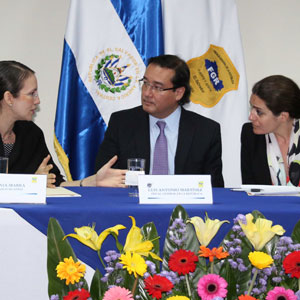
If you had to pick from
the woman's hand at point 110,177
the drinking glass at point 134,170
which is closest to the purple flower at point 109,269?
the drinking glass at point 134,170

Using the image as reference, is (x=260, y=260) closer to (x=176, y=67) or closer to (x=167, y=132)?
(x=167, y=132)

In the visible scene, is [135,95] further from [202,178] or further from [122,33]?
[202,178]

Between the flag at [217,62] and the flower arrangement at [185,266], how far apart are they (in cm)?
272

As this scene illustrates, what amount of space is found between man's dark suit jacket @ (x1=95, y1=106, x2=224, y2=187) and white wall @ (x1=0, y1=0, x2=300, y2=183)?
3.30ft

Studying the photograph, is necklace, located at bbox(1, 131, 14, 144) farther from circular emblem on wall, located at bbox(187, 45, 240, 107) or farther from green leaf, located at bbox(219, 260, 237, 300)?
green leaf, located at bbox(219, 260, 237, 300)

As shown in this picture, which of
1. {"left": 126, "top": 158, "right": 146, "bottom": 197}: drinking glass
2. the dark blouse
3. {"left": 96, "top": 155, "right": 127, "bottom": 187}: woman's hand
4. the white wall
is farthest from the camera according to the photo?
the white wall

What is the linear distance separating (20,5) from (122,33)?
0.85m

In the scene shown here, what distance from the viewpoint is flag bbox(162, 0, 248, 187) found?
3686 mm

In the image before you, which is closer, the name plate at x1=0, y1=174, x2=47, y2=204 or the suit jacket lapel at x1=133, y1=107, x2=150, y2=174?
the name plate at x1=0, y1=174, x2=47, y2=204

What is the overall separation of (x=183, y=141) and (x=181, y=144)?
0.09ft

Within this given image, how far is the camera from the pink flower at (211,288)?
0.72m

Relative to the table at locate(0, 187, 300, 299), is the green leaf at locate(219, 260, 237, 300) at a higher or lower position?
lower

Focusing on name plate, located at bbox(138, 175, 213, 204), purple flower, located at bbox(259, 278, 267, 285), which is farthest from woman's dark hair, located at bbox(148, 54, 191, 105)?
purple flower, located at bbox(259, 278, 267, 285)

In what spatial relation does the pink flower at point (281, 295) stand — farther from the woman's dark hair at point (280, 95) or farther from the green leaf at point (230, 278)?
the woman's dark hair at point (280, 95)
